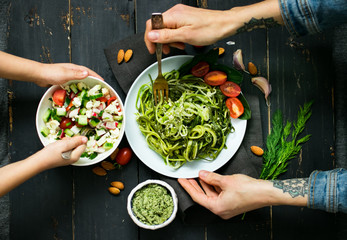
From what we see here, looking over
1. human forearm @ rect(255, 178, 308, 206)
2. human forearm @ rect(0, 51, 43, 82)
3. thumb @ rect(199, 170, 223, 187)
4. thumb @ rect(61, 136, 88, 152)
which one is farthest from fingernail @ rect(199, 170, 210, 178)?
human forearm @ rect(0, 51, 43, 82)

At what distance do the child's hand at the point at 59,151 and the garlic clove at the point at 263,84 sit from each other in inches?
43.4

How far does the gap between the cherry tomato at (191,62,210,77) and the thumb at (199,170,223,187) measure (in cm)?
57

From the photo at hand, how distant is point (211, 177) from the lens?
183 centimetres

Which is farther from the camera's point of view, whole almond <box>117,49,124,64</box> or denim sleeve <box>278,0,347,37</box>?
whole almond <box>117,49,124,64</box>

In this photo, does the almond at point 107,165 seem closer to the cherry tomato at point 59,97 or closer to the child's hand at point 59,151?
the child's hand at point 59,151

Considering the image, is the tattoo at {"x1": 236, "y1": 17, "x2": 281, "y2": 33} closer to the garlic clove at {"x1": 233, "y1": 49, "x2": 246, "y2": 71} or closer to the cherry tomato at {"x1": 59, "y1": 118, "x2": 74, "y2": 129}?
the garlic clove at {"x1": 233, "y1": 49, "x2": 246, "y2": 71}

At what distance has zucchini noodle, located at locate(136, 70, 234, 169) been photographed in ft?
6.14

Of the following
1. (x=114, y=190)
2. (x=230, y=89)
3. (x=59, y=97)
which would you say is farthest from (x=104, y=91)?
(x=230, y=89)

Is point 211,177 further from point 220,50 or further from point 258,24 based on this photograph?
point 258,24

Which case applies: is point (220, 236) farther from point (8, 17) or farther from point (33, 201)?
point (8, 17)

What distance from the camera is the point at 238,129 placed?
1916 millimetres

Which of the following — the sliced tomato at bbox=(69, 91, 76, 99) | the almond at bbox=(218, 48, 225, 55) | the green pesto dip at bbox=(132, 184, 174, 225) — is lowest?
the green pesto dip at bbox=(132, 184, 174, 225)

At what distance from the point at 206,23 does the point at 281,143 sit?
0.89 meters

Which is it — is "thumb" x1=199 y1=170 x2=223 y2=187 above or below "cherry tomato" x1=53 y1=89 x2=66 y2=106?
below
